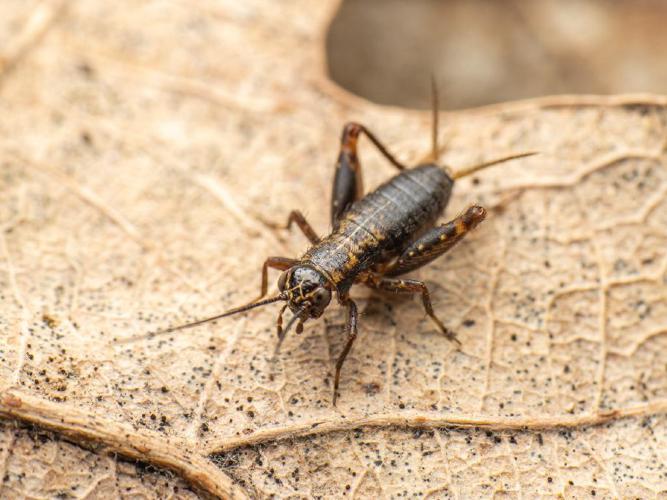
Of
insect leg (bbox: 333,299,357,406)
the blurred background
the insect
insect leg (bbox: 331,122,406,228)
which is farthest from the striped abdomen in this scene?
the blurred background

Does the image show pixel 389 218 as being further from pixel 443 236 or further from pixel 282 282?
pixel 282 282

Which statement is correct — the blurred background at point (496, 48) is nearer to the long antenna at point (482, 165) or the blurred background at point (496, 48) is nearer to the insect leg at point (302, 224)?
the long antenna at point (482, 165)

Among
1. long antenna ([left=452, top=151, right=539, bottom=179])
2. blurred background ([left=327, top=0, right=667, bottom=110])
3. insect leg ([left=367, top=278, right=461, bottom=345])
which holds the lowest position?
insect leg ([left=367, top=278, right=461, bottom=345])

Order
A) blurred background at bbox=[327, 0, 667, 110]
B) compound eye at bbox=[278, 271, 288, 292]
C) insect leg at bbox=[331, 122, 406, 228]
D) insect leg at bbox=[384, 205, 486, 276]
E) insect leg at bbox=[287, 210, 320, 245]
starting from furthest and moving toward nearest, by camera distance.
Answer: blurred background at bbox=[327, 0, 667, 110] → insect leg at bbox=[331, 122, 406, 228] → insect leg at bbox=[287, 210, 320, 245] → insect leg at bbox=[384, 205, 486, 276] → compound eye at bbox=[278, 271, 288, 292]

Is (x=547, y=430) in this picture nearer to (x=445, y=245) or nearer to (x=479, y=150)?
(x=445, y=245)

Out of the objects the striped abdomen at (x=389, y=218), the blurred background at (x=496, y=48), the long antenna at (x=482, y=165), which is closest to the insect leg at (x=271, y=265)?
the striped abdomen at (x=389, y=218)

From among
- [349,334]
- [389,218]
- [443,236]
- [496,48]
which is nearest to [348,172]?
[389,218]

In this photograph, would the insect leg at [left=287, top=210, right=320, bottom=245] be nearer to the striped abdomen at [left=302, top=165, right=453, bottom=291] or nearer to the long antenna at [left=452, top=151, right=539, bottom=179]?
the striped abdomen at [left=302, top=165, right=453, bottom=291]
